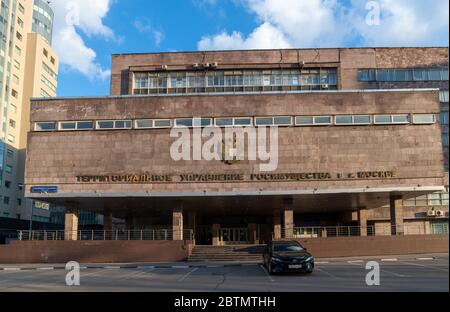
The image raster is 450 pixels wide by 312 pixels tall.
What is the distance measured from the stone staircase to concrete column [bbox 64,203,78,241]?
8.65 metres

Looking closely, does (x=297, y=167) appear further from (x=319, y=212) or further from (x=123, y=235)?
(x=319, y=212)

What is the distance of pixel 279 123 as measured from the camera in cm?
3216

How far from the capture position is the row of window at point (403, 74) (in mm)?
50000

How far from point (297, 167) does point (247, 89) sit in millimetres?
19232

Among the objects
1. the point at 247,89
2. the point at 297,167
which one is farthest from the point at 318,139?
the point at 247,89

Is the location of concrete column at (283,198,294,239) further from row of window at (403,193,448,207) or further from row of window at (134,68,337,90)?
row of window at (403,193,448,207)

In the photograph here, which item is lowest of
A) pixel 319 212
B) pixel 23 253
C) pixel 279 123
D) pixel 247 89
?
pixel 23 253

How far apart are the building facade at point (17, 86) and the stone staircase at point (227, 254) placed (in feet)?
174

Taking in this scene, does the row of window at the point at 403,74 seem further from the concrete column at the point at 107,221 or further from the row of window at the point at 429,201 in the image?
the concrete column at the point at 107,221

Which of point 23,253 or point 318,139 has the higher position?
point 318,139

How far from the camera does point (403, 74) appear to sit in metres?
50.4

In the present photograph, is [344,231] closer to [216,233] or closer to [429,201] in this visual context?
[216,233]

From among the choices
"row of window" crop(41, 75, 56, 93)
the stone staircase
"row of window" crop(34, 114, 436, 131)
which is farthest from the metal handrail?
"row of window" crop(41, 75, 56, 93)

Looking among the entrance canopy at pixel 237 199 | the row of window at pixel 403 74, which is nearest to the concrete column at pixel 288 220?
the entrance canopy at pixel 237 199
